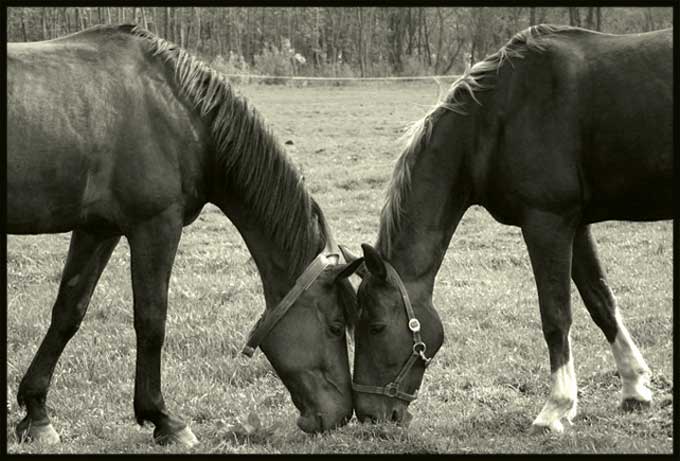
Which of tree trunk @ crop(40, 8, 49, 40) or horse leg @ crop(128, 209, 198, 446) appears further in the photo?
tree trunk @ crop(40, 8, 49, 40)

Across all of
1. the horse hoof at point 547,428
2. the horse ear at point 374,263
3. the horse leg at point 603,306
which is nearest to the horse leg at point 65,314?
the horse ear at point 374,263

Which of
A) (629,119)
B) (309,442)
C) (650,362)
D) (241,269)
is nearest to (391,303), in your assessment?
(309,442)

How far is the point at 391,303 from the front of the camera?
15.8 ft

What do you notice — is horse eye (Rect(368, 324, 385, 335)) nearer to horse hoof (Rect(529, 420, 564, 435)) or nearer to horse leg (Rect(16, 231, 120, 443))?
horse hoof (Rect(529, 420, 564, 435))

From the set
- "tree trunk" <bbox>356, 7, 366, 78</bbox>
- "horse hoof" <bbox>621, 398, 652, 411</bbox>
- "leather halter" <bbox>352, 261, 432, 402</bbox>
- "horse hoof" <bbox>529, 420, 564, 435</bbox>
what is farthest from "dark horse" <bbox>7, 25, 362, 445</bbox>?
"tree trunk" <bbox>356, 7, 366, 78</bbox>

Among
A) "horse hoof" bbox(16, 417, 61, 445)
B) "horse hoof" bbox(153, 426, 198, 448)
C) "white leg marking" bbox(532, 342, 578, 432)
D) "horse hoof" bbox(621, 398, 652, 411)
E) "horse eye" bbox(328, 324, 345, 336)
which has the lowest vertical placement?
"horse hoof" bbox(16, 417, 61, 445)

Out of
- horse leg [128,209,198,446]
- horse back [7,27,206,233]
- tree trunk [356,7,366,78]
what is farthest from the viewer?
tree trunk [356,7,366,78]

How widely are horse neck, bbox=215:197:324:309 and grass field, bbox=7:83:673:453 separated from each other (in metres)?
0.79

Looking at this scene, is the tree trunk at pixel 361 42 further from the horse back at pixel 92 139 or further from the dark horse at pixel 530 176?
the horse back at pixel 92 139

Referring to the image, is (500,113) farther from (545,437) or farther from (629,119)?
(545,437)

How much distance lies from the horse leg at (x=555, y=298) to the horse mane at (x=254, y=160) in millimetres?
1266

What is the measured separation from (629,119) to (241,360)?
3.03m

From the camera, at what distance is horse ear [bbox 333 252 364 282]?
4695 mm

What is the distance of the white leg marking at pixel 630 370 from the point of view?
207 inches
